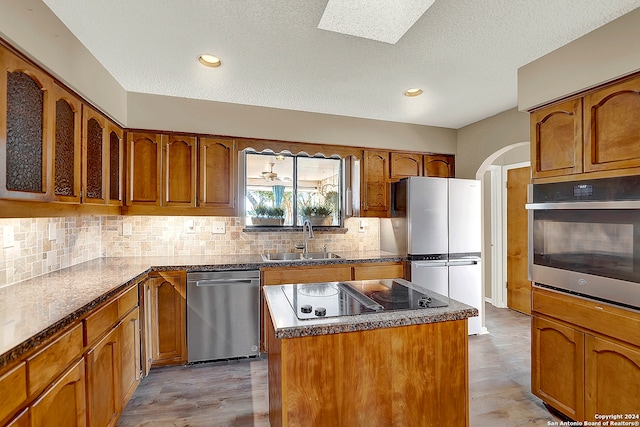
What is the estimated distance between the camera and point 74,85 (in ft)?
6.37

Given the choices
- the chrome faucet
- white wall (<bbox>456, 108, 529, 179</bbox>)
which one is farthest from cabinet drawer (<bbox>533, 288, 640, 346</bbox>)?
the chrome faucet

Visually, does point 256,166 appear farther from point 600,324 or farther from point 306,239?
point 600,324

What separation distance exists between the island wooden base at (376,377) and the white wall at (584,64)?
166 cm

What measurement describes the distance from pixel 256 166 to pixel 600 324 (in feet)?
10.3

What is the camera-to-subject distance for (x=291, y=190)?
365 centimetres

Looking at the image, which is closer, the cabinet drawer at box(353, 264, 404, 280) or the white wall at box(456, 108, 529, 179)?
the white wall at box(456, 108, 529, 179)

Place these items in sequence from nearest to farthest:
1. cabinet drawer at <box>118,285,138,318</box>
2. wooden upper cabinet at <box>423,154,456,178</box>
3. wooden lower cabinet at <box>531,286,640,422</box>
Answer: wooden lower cabinet at <box>531,286,640,422</box> < cabinet drawer at <box>118,285,138,318</box> < wooden upper cabinet at <box>423,154,456,178</box>

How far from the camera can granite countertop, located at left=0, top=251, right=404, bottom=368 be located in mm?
1191

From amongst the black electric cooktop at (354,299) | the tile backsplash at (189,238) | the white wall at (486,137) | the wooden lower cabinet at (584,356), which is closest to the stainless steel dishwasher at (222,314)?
the tile backsplash at (189,238)

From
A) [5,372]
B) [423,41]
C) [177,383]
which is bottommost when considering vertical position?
[177,383]

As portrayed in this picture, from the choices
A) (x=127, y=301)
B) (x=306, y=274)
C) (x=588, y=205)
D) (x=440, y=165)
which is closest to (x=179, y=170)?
(x=127, y=301)

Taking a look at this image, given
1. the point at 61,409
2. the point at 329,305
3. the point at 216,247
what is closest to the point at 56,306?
the point at 61,409

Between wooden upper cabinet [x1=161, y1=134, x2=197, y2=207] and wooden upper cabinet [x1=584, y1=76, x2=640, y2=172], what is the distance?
3.10 meters

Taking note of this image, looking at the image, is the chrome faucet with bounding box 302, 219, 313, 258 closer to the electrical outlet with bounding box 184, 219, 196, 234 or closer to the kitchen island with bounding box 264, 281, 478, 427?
the electrical outlet with bounding box 184, 219, 196, 234
